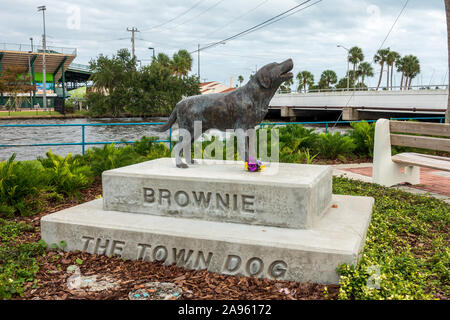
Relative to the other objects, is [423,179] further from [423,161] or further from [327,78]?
[327,78]

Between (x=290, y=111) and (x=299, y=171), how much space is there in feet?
134

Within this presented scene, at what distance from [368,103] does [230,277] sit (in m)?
30.7

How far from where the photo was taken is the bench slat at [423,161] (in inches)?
236

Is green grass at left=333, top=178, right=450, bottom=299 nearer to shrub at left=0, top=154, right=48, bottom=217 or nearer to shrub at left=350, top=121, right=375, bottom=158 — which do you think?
shrub at left=350, top=121, right=375, bottom=158

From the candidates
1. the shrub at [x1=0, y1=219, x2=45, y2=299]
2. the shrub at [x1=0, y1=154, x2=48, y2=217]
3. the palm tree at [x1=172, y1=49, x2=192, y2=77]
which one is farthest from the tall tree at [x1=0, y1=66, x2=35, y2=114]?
the shrub at [x1=0, y1=219, x2=45, y2=299]

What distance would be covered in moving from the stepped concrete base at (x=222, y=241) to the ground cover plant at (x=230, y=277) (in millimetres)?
105

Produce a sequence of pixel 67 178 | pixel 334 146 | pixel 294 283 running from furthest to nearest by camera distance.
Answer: pixel 334 146, pixel 67 178, pixel 294 283

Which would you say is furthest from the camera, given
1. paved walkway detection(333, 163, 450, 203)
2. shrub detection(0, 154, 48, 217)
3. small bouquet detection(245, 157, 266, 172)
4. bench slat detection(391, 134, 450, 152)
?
paved walkway detection(333, 163, 450, 203)

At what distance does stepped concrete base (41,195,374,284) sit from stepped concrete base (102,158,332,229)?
0.10 meters

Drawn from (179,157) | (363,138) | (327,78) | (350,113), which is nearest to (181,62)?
(327,78)

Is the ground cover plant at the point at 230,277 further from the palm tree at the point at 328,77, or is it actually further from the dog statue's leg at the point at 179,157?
the palm tree at the point at 328,77

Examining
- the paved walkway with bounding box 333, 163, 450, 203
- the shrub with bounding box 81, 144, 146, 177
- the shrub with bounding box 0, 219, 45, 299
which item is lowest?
the shrub with bounding box 0, 219, 45, 299

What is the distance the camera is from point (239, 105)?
4.52 meters

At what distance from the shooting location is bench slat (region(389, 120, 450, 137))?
6.14m
